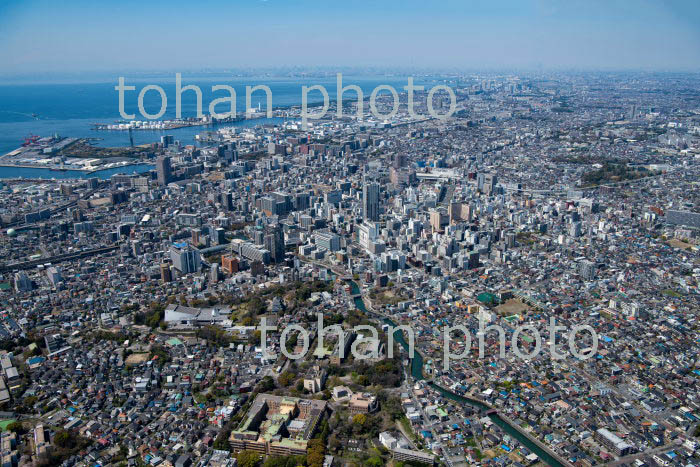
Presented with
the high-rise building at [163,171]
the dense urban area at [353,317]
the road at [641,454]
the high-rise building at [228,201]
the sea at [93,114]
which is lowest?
the road at [641,454]

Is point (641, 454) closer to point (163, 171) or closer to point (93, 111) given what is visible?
point (163, 171)

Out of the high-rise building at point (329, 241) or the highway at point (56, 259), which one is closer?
the highway at point (56, 259)

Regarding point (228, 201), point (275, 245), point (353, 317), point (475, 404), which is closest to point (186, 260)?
point (275, 245)

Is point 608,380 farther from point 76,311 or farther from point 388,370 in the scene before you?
point 76,311

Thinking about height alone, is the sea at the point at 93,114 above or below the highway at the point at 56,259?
above

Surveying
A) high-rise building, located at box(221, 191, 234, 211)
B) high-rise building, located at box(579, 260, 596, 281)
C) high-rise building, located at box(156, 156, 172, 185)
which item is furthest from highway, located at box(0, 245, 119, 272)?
high-rise building, located at box(579, 260, 596, 281)

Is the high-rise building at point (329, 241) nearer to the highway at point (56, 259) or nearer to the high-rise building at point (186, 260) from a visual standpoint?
the high-rise building at point (186, 260)

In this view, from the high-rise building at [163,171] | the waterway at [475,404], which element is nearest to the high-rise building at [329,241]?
the waterway at [475,404]

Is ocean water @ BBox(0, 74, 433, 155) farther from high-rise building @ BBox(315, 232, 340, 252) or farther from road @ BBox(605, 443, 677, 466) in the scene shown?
road @ BBox(605, 443, 677, 466)
